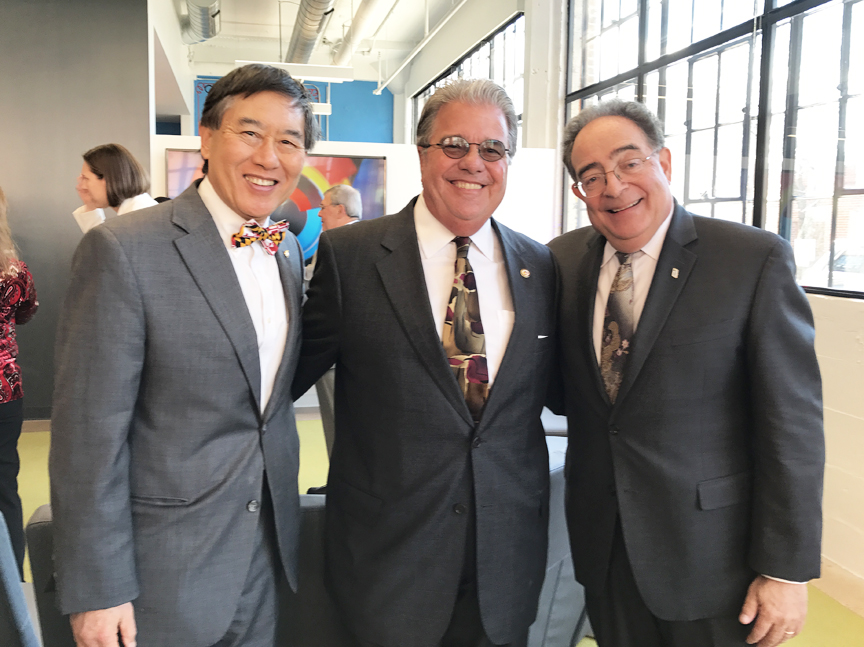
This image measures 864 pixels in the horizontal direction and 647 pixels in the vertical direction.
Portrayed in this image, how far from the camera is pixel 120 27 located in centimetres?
590

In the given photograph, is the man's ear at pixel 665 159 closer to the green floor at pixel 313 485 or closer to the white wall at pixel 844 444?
the green floor at pixel 313 485

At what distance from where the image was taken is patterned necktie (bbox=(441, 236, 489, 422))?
4.97 ft

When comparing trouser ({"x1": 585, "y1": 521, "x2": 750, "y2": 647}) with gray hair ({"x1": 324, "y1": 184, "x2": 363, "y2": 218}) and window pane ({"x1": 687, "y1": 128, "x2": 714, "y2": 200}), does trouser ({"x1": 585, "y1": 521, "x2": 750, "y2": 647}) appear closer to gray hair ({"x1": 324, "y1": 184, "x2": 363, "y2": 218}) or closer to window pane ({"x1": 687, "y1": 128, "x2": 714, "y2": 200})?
window pane ({"x1": 687, "y1": 128, "x2": 714, "y2": 200})

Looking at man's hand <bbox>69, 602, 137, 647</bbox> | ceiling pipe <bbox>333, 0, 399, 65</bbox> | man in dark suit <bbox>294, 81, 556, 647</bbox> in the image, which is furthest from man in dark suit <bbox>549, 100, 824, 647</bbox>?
ceiling pipe <bbox>333, 0, 399, 65</bbox>

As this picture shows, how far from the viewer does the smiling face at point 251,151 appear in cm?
148

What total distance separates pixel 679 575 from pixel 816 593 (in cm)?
253

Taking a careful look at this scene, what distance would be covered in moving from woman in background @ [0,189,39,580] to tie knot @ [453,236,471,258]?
2.37 metres

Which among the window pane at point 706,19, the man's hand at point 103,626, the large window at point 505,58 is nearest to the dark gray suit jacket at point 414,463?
the man's hand at point 103,626

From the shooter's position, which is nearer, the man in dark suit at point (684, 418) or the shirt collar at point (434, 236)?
the man in dark suit at point (684, 418)

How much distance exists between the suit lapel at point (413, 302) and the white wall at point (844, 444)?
9.03 ft

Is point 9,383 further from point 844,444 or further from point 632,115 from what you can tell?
point 844,444

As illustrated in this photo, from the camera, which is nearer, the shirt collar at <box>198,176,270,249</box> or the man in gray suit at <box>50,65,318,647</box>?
the man in gray suit at <box>50,65,318,647</box>

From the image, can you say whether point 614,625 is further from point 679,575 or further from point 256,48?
point 256,48

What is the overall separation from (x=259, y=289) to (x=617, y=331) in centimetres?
88
